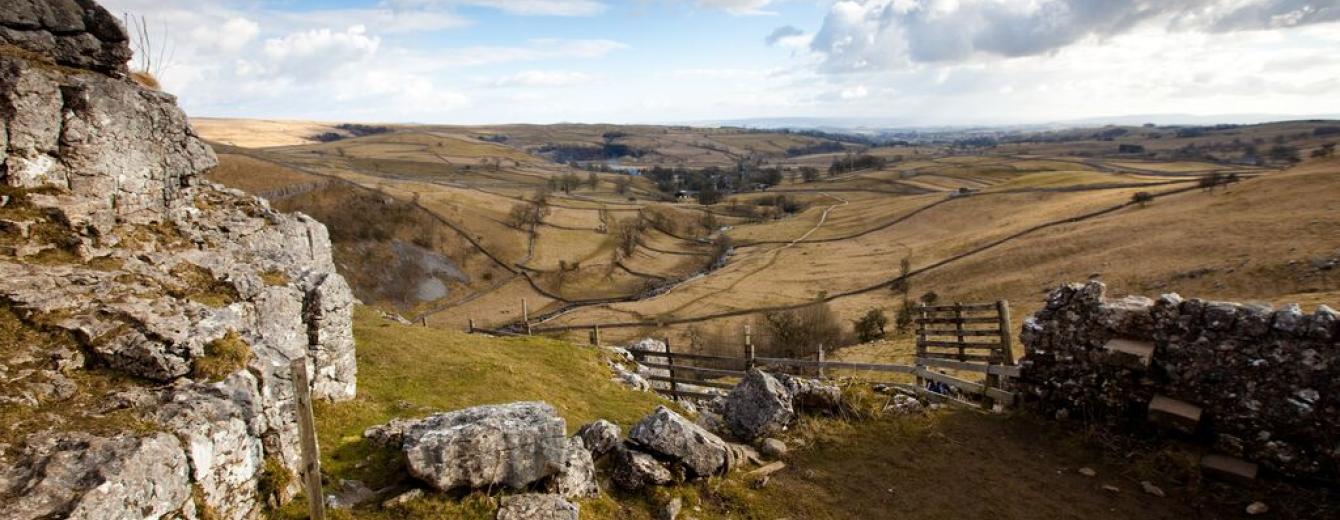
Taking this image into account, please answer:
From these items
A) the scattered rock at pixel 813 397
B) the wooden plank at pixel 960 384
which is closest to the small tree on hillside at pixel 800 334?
the wooden plank at pixel 960 384

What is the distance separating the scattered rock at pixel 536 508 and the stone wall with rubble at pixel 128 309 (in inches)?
118

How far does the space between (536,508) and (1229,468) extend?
1180 cm

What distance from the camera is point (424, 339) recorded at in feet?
70.8

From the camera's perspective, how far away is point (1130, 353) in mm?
12398

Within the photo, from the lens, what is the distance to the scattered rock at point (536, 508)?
9.07 m

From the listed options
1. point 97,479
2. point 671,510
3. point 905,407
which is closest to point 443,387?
point 671,510

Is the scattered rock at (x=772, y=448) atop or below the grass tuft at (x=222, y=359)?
below

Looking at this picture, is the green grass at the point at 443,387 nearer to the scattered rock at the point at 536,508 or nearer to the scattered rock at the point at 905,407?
the scattered rock at the point at 536,508

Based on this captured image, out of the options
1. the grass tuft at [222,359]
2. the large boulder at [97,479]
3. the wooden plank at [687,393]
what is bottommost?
the wooden plank at [687,393]

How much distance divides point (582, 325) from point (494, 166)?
448 feet

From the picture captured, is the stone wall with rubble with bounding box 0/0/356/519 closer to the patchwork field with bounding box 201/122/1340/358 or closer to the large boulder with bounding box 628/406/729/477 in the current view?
the large boulder with bounding box 628/406/729/477

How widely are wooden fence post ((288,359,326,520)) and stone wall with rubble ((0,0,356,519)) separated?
0.76 meters

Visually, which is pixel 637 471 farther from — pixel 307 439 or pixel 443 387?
pixel 443 387

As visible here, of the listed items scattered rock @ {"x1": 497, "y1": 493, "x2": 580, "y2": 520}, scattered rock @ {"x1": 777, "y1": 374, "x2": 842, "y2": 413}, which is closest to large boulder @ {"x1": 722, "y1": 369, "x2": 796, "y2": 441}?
scattered rock @ {"x1": 777, "y1": 374, "x2": 842, "y2": 413}
